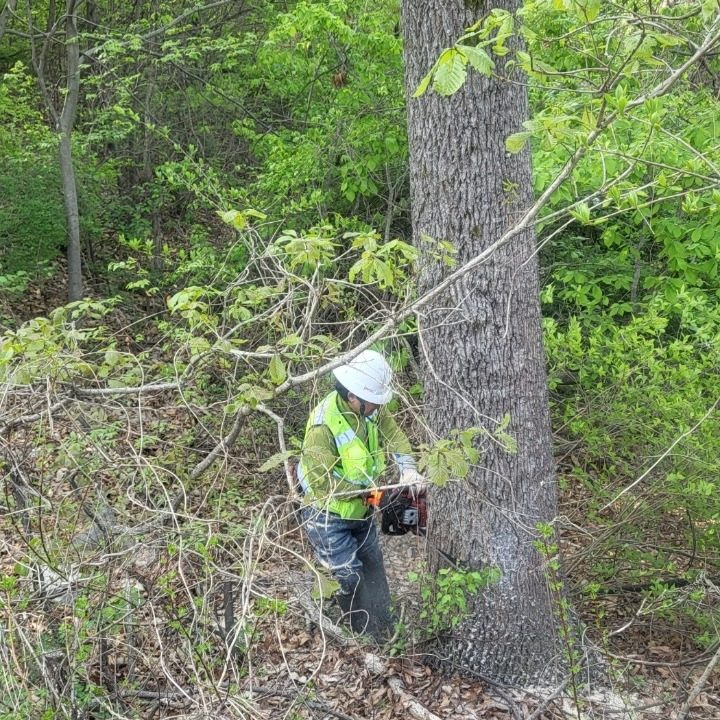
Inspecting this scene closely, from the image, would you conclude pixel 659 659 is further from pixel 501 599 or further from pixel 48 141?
pixel 48 141

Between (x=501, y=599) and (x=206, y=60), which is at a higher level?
(x=206, y=60)

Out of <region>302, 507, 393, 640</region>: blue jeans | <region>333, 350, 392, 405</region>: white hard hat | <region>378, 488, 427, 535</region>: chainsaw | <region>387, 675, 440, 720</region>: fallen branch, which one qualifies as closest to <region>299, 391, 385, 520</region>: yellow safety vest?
<region>333, 350, 392, 405</region>: white hard hat

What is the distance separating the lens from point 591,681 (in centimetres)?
441

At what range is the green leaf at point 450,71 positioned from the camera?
2.40 m

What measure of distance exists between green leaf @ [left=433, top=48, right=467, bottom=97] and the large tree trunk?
1504 mm

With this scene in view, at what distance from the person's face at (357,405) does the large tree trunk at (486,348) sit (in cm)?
31

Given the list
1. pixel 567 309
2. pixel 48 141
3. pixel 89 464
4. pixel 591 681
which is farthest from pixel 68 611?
pixel 48 141

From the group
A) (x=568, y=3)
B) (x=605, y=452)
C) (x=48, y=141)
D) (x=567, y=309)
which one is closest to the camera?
(x=568, y=3)

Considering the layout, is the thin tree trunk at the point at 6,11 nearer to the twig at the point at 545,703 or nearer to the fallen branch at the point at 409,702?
the fallen branch at the point at 409,702

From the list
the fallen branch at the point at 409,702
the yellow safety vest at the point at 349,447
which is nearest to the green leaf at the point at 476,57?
the yellow safety vest at the point at 349,447

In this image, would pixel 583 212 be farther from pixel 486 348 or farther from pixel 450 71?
pixel 486 348

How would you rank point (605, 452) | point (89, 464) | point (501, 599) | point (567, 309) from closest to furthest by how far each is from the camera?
1. point (89, 464)
2. point (501, 599)
3. point (605, 452)
4. point (567, 309)

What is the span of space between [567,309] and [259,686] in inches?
177

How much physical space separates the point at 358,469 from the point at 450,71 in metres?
2.26
